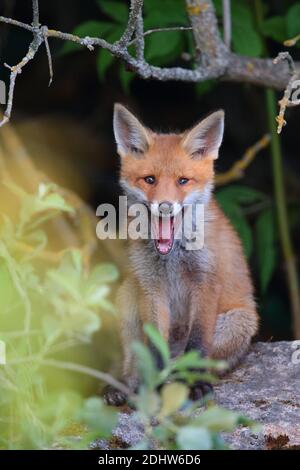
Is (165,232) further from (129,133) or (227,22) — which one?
(227,22)

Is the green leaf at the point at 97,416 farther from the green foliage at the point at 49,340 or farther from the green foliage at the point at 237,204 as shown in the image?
the green foliage at the point at 237,204

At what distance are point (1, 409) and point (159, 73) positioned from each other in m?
2.22

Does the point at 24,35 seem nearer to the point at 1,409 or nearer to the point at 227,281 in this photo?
the point at 227,281

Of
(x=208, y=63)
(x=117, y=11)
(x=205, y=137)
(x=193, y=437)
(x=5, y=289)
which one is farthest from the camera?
(x=117, y=11)

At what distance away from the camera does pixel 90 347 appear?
22.3ft

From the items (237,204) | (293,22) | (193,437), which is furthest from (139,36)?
(193,437)

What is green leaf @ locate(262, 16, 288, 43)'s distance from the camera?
5.66m

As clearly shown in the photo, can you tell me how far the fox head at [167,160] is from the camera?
4.61 m

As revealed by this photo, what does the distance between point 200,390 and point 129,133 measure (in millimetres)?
1523

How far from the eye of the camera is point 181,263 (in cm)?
471

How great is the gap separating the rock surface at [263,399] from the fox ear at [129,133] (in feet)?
4.44

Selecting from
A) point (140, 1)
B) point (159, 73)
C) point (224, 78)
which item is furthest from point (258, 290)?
point (140, 1)

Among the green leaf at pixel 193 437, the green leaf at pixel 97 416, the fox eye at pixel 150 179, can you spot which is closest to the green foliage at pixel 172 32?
the fox eye at pixel 150 179

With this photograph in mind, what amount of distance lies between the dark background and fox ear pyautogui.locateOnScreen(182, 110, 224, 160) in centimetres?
285
